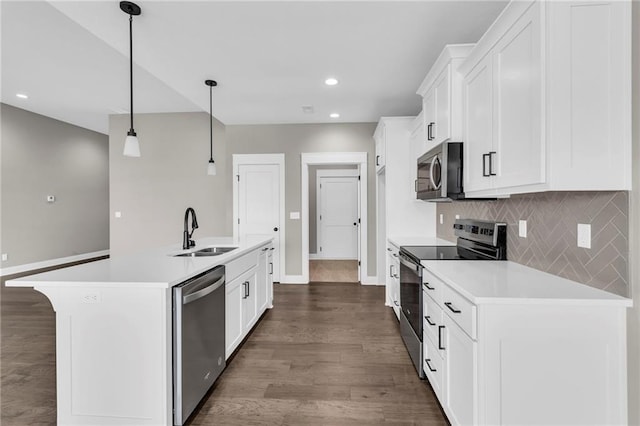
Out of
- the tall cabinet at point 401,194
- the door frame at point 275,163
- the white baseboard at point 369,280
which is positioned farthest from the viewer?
the door frame at point 275,163

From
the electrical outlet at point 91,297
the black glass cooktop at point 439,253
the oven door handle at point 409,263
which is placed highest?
the black glass cooktop at point 439,253

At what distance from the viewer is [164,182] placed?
18.7 feet

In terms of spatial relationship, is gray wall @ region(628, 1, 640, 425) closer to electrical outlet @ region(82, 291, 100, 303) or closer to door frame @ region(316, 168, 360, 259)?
electrical outlet @ region(82, 291, 100, 303)

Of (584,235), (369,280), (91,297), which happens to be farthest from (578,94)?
(369,280)

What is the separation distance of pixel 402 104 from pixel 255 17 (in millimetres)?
2543

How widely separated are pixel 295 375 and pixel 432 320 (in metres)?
1.09

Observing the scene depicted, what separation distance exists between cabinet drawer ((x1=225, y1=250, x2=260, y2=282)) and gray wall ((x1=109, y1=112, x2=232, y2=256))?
255 centimetres

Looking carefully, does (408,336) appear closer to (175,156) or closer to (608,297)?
(608,297)

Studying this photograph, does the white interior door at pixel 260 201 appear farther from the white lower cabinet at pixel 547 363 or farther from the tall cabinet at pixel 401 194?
the white lower cabinet at pixel 547 363

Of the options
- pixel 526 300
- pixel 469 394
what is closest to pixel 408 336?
pixel 469 394

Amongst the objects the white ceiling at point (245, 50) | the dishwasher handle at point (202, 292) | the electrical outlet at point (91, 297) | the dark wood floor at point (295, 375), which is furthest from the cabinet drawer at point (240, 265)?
the white ceiling at point (245, 50)

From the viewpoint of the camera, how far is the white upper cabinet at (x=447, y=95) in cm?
223

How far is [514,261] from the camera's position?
2164 millimetres

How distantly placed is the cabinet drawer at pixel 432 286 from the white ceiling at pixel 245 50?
1838 millimetres
